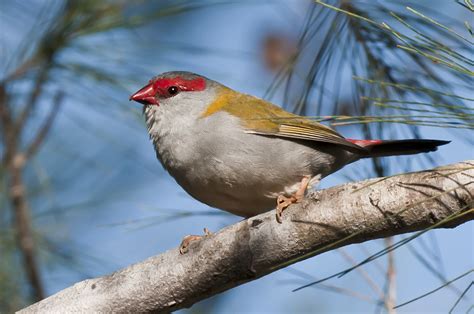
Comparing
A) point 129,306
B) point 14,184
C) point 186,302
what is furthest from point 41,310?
point 14,184

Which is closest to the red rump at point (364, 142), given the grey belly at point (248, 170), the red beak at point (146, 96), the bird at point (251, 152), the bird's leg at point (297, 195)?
the bird at point (251, 152)

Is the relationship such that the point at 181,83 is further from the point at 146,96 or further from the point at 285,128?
the point at 285,128

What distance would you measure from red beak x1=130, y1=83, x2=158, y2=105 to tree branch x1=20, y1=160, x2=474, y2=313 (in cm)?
129

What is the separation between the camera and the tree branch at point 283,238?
7.08 feet

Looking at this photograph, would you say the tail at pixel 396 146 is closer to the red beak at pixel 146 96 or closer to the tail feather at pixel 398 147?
the tail feather at pixel 398 147

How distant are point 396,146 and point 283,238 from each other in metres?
1.07

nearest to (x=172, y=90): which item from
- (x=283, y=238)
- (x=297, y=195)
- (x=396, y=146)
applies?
(x=297, y=195)

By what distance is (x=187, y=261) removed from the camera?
8.35 feet

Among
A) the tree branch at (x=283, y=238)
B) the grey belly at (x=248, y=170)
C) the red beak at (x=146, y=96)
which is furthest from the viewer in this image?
the red beak at (x=146, y=96)

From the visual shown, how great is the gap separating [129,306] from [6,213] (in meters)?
2.53

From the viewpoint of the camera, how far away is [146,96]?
12.4 ft

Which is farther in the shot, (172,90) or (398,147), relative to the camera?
(172,90)

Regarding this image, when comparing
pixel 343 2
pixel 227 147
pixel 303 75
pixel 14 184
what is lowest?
pixel 14 184

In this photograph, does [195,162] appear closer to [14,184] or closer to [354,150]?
[354,150]
